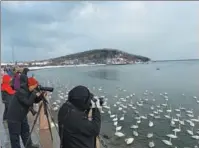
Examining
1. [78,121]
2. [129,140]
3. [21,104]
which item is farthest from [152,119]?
[78,121]

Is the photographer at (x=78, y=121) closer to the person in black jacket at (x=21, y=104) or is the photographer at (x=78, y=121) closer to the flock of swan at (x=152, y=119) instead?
the person in black jacket at (x=21, y=104)

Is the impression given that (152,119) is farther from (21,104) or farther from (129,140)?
(21,104)

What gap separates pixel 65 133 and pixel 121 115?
58.1 ft

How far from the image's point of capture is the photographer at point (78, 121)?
3730 mm

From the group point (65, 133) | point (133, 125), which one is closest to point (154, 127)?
point (133, 125)

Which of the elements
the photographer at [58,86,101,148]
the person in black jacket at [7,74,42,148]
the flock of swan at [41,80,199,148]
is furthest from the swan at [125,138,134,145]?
the photographer at [58,86,101,148]

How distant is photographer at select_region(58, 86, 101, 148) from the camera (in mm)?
3730

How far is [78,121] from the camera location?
149 inches

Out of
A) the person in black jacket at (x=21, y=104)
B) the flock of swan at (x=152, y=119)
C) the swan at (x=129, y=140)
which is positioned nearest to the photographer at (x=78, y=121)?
the person in black jacket at (x=21, y=104)

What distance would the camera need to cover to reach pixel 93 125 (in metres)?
3.83

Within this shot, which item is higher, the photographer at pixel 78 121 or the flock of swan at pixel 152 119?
the photographer at pixel 78 121

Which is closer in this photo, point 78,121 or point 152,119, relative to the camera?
point 78,121

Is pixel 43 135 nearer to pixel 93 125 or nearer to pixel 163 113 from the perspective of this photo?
pixel 93 125

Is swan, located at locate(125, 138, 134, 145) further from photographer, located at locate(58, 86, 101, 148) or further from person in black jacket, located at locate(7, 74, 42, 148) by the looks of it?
photographer, located at locate(58, 86, 101, 148)
